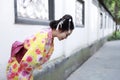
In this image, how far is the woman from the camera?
9.82ft

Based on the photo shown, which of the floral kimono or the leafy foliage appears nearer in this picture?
the floral kimono

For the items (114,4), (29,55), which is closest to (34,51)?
(29,55)

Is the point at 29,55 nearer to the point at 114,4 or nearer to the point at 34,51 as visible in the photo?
the point at 34,51

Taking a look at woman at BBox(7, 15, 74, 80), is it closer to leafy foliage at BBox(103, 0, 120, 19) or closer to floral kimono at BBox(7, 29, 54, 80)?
floral kimono at BBox(7, 29, 54, 80)

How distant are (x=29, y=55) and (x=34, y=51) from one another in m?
0.06

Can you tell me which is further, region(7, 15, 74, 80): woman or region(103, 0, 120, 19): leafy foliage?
region(103, 0, 120, 19): leafy foliage

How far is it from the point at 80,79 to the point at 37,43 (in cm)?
596

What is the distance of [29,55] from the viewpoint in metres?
2.97

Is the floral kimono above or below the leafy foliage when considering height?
below

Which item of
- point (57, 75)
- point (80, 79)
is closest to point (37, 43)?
point (57, 75)

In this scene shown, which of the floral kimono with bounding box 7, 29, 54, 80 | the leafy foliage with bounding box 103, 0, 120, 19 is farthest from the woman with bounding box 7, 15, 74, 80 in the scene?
the leafy foliage with bounding box 103, 0, 120, 19

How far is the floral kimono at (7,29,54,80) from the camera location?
299 centimetres

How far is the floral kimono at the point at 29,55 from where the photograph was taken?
118 inches

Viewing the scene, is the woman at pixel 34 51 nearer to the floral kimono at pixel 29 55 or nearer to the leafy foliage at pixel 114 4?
the floral kimono at pixel 29 55
